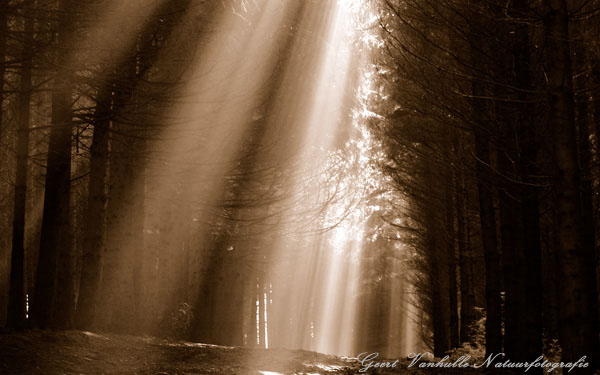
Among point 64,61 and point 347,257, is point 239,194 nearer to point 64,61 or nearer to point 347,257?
point 64,61

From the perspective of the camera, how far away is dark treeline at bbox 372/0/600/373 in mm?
5426

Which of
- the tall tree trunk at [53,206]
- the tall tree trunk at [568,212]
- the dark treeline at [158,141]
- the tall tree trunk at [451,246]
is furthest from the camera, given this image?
the tall tree trunk at [451,246]

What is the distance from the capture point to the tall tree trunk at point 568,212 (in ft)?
17.3

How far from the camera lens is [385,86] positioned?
11016 mm

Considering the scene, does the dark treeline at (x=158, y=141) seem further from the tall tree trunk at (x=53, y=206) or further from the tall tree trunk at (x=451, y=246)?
the tall tree trunk at (x=451, y=246)

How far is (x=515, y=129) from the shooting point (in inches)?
297

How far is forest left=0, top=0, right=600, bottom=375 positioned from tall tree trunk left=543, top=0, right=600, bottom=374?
0.06 ft

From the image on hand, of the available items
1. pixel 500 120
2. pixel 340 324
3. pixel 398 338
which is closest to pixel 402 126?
pixel 500 120

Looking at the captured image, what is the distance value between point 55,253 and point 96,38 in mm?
3448

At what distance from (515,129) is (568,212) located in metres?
2.46

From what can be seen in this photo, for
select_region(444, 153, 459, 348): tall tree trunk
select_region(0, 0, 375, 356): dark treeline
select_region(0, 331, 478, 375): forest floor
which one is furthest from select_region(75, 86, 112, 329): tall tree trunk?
select_region(444, 153, 459, 348): tall tree trunk

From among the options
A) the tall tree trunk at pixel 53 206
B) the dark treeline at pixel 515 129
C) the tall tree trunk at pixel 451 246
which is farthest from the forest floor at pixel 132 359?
the tall tree trunk at pixel 451 246

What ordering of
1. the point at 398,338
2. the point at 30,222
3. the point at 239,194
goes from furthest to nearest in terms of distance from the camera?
the point at 398,338 → the point at 30,222 → the point at 239,194

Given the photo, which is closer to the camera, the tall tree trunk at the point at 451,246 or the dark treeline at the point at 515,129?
the dark treeline at the point at 515,129
